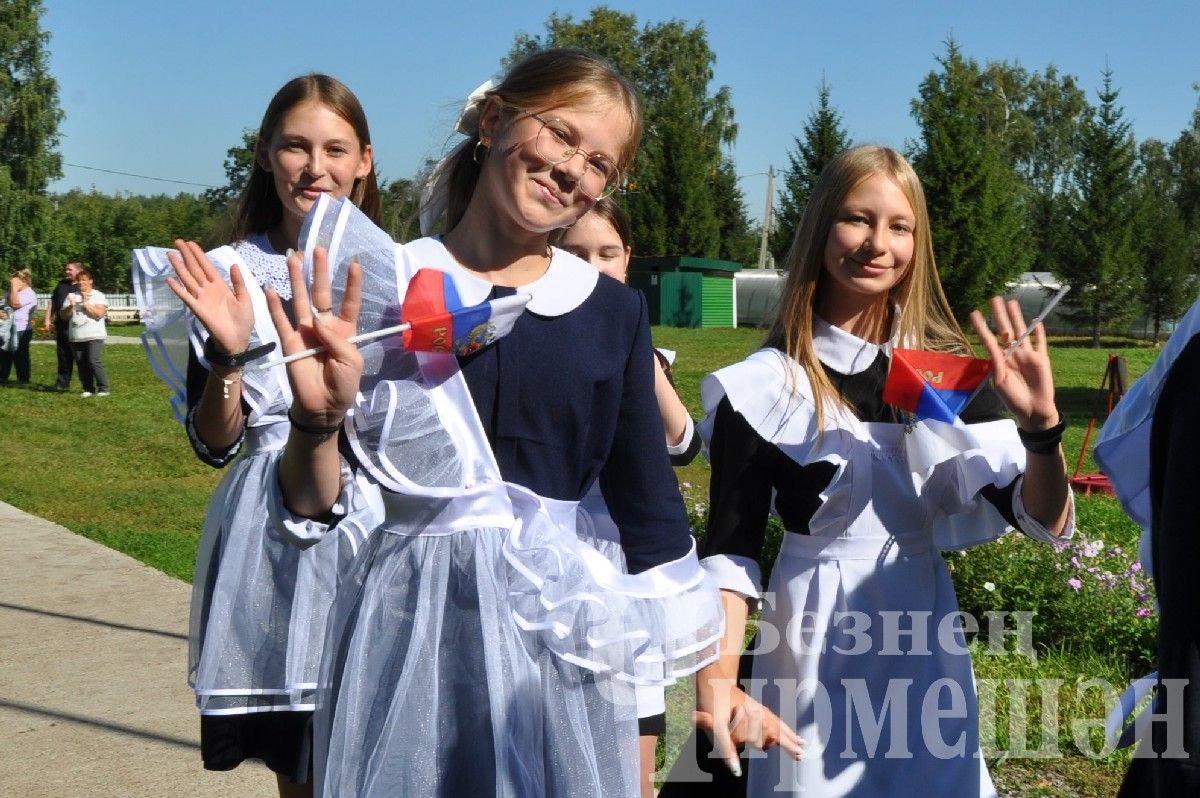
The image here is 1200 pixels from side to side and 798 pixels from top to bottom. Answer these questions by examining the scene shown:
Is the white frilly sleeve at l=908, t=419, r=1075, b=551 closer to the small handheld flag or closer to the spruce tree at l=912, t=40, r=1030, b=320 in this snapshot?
the small handheld flag

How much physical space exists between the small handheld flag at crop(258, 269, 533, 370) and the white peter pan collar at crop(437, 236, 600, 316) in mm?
74

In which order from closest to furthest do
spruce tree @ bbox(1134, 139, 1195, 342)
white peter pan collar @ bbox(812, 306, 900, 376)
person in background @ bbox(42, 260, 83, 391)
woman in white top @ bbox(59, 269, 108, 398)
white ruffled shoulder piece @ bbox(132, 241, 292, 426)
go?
white peter pan collar @ bbox(812, 306, 900, 376), white ruffled shoulder piece @ bbox(132, 241, 292, 426), woman in white top @ bbox(59, 269, 108, 398), person in background @ bbox(42, 260, 83, 391), spruce tree @ bbox(1134, 139, 1195, 342)

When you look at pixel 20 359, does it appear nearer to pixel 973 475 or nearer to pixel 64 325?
pixel 64 325

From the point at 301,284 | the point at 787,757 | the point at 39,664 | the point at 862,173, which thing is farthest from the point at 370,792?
the point at 39,664

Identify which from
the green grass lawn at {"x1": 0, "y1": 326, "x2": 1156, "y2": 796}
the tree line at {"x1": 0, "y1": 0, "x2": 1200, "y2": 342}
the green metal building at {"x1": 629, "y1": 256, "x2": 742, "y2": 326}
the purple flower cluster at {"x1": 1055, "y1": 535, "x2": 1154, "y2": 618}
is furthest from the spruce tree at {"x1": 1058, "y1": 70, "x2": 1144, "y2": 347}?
the purple flower cluster at {"x1": 1055, "y1": 535, "x2": 1154, "y2": 618}

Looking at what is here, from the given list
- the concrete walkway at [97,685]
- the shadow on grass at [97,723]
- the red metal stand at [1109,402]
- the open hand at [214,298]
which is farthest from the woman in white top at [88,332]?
the open hand at [214,298]

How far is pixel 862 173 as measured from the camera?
286 cm

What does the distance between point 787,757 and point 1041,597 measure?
3.52 metres

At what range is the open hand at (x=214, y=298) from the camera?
2273 mm

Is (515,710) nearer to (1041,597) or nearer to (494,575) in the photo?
(494,575)

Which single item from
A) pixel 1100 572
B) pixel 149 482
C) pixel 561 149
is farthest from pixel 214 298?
pixel 149 482

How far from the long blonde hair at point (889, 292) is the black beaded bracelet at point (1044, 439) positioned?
0.46 m

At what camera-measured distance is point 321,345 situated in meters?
1.89

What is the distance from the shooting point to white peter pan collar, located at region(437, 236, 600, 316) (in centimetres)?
214
